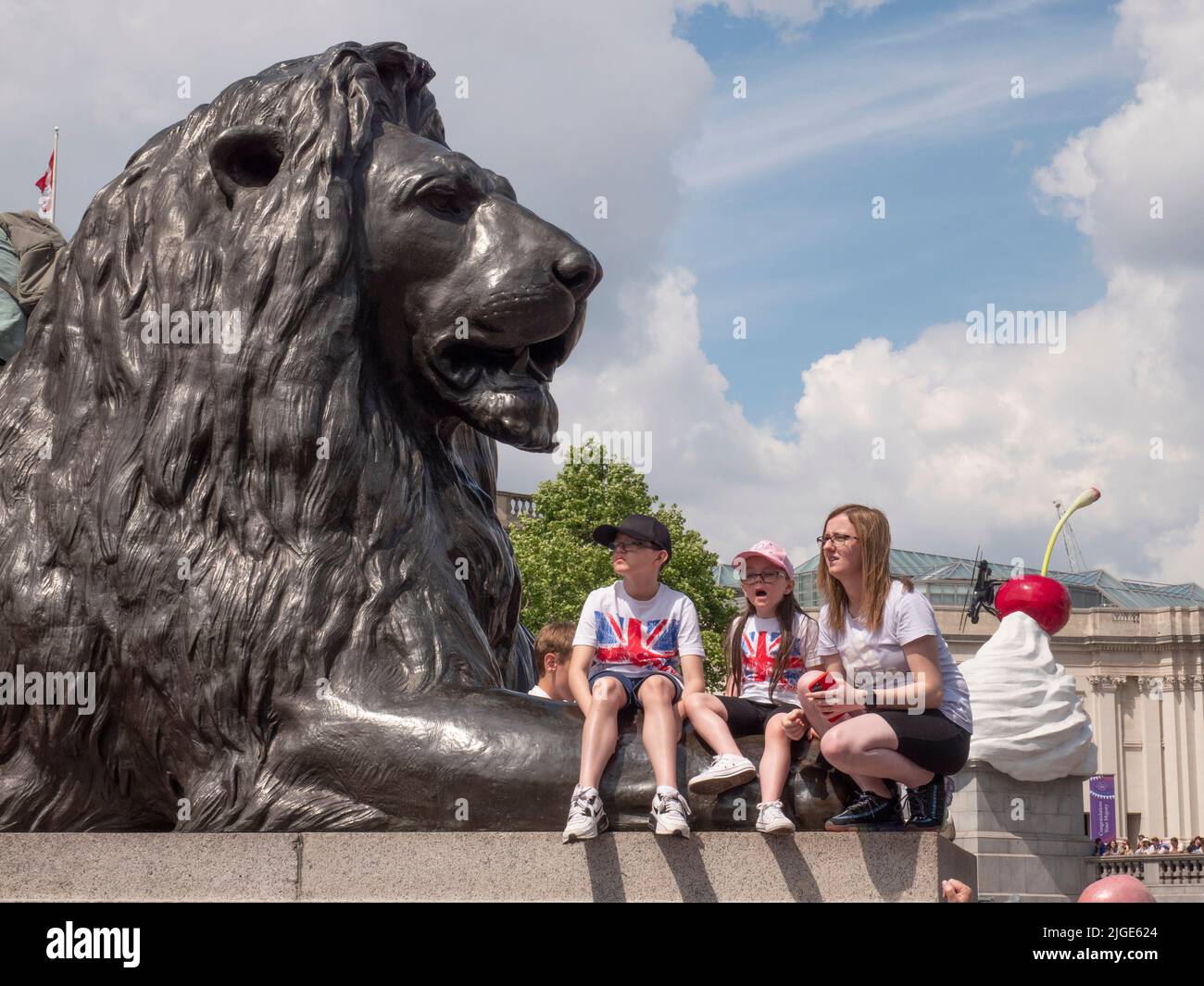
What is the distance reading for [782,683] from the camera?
5266mm

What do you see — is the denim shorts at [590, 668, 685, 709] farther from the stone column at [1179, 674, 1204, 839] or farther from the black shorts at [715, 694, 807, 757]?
the stone column at [1179, 674, 1204, 839]

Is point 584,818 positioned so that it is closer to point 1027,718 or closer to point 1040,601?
point 1027,718

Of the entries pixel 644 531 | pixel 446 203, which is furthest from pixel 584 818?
pixel 446 203

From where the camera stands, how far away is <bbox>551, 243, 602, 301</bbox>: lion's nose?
5156mm

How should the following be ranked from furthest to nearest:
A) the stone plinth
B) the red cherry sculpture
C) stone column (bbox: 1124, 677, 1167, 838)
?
stone column (bbox: 1124, 677, 1167, 838) < the red cherry sculpture < the stone plinth

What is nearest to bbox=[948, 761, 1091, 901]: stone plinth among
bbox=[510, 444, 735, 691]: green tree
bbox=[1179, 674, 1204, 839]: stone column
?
bbox=[510, 444, 735, 691]: green tree

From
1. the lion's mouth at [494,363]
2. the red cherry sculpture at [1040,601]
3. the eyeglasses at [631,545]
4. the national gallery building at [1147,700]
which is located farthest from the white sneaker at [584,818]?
the national gallery building at [1147,700]

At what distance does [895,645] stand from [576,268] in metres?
1.68

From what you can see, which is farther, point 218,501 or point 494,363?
point 494,363

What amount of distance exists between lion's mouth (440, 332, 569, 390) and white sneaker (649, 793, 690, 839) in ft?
5.27

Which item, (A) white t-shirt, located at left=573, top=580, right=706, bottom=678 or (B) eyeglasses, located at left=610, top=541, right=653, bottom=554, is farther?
(B) eyeglasses, located at left=610, top=541, right=653, bottom=554
